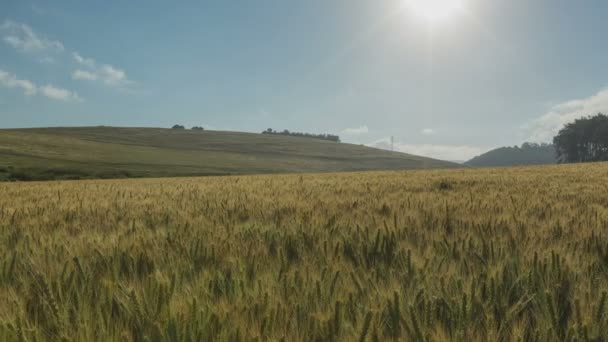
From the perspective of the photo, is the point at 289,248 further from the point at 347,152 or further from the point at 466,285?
the point at 347,152

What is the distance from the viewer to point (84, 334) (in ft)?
3.69

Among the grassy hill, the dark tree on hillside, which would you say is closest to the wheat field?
the grassy hill

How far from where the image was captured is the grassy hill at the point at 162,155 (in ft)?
200

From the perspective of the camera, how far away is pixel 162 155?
89.0m

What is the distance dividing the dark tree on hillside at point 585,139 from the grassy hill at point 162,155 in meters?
36.9

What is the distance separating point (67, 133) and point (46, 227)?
12715 cm

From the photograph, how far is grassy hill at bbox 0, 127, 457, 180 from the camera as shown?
6094cm

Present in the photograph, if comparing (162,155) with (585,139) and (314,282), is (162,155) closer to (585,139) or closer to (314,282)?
(314,282)

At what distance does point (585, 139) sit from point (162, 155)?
111 meters

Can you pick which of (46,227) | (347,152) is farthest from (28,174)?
(347,152)

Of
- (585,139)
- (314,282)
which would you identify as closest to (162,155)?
(314,282)

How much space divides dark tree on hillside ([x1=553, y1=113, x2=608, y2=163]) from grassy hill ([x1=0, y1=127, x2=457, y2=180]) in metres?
36.9

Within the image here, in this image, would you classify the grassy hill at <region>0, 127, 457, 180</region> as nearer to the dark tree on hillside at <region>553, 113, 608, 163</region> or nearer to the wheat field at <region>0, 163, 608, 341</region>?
the dark tree on hillside at <region>553, 113, 608, 163</region>

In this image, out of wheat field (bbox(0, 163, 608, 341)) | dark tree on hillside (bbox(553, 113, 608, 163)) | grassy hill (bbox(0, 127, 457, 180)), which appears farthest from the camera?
dark tree on hillside (bbox(553, 113, 608, 163))
